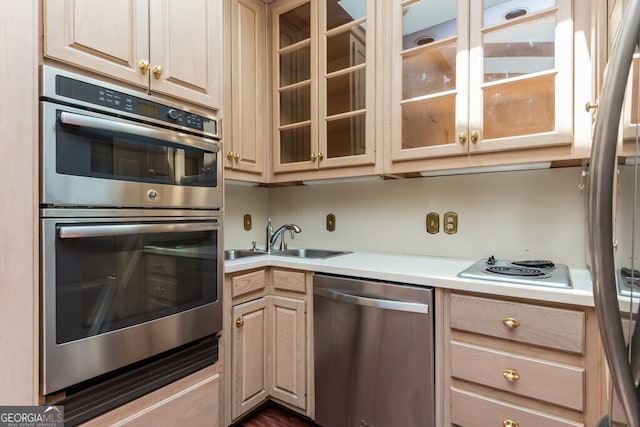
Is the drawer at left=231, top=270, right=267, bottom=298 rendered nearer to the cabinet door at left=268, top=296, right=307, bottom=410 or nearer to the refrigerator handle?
the cabinet door at left=268, top=296, right=307, bottom=410

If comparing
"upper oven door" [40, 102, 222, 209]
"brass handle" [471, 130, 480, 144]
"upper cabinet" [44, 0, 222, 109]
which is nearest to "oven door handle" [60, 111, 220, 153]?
"upper oven door" [40, 102, 222, 209]

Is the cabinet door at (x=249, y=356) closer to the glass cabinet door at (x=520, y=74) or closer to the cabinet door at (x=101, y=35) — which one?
the cabinet door at (x=101, y=35)

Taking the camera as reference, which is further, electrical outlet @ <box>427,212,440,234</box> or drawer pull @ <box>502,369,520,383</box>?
Answer: electrical outlet @ <box>427,212,440,234</box>

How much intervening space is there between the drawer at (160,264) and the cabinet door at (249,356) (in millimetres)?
424

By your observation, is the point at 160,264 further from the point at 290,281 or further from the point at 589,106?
the point at 589,106

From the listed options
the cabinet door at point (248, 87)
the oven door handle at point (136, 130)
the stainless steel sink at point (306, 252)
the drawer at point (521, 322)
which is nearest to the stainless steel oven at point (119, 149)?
the oven door handle at point (136, 130)

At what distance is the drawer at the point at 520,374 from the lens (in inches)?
40.4

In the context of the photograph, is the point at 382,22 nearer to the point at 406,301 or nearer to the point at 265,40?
the point at 265,40

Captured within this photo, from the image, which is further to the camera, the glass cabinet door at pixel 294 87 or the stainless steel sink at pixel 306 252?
the stainless steel sink at pixel 306 252

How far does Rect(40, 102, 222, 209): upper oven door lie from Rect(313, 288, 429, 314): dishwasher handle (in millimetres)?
641

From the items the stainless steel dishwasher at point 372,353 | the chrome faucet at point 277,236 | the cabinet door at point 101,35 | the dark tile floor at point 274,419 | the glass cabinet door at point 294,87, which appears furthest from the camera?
the chrome faucet at point 277,236

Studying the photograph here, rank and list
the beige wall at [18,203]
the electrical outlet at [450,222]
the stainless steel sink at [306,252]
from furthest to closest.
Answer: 1. the stainless steel sink at [306,252]
2. the electrical outlet at [450,222]
3. the beige wall at [18,203]

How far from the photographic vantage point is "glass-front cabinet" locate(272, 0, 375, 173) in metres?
1.76

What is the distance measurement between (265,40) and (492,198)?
5.47ft
